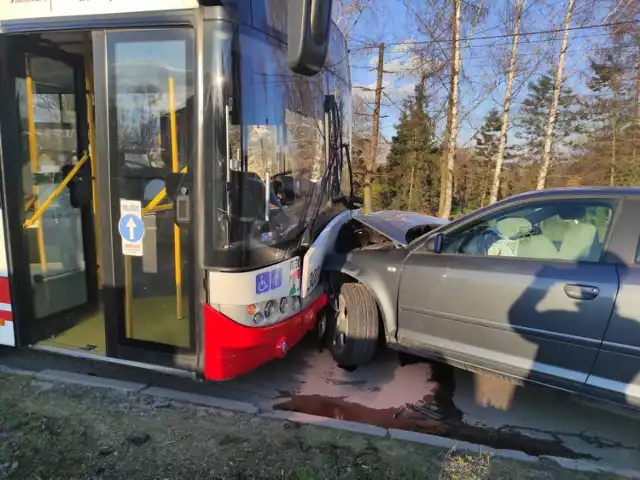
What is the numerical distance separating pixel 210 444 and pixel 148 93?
2.30 metres

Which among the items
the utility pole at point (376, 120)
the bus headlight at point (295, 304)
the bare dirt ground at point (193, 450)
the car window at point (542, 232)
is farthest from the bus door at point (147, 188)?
the utility pole at point (376, 120)

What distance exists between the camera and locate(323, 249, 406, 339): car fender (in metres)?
4.10

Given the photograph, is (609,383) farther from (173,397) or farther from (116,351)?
(116,351)

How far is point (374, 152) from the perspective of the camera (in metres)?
19.5

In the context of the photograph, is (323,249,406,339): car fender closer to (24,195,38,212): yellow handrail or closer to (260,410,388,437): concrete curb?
(260,410,388,437): concrete curb

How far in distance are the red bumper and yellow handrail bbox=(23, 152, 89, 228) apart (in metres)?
1.74

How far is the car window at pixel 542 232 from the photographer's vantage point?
3301mm

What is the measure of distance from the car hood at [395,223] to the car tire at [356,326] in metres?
0.54

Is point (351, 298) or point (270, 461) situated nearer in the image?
point (270, 461)

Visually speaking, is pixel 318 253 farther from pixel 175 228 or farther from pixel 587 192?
pixel 587 192

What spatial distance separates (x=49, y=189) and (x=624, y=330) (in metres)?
4.41

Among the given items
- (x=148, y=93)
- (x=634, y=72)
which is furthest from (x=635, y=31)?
(x=148, y=93)

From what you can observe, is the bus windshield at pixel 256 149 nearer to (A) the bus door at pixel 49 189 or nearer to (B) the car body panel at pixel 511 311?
(B) the car body panel at pixel 511 311

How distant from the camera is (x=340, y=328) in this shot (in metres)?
4.45
